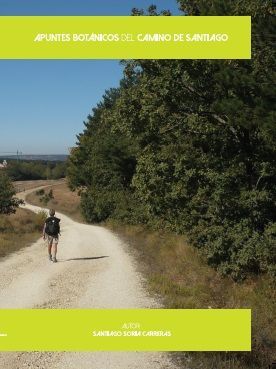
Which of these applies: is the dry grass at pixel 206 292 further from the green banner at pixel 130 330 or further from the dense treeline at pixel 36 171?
the dense treeline at pixel 36 171

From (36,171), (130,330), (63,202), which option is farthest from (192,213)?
(36,171)

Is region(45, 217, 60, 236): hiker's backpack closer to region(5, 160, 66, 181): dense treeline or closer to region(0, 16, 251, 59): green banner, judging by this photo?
region(0, 16, 251, 59): green banner

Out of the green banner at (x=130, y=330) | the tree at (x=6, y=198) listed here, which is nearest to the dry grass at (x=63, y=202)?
the tree at (x=6, y=198)

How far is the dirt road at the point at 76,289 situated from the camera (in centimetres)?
763

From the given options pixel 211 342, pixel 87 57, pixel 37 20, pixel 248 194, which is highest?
pixel 37 20

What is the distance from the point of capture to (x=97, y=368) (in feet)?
24.0

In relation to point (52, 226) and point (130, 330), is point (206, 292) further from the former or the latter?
point (130, 330)

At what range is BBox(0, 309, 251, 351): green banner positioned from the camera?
6898mm

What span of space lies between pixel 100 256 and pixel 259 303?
8.20 m

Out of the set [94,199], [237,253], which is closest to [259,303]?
[237,253]

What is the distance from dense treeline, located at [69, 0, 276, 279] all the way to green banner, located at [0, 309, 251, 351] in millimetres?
6884

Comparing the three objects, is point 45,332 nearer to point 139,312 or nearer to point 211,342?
point 139,312

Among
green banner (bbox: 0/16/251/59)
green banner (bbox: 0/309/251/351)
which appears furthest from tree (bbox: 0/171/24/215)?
green banner (bbox: 0/309/251/351)

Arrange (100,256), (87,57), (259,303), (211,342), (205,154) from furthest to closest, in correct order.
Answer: (100,256), (205,154), (259,303), (87,57), (211,342)
